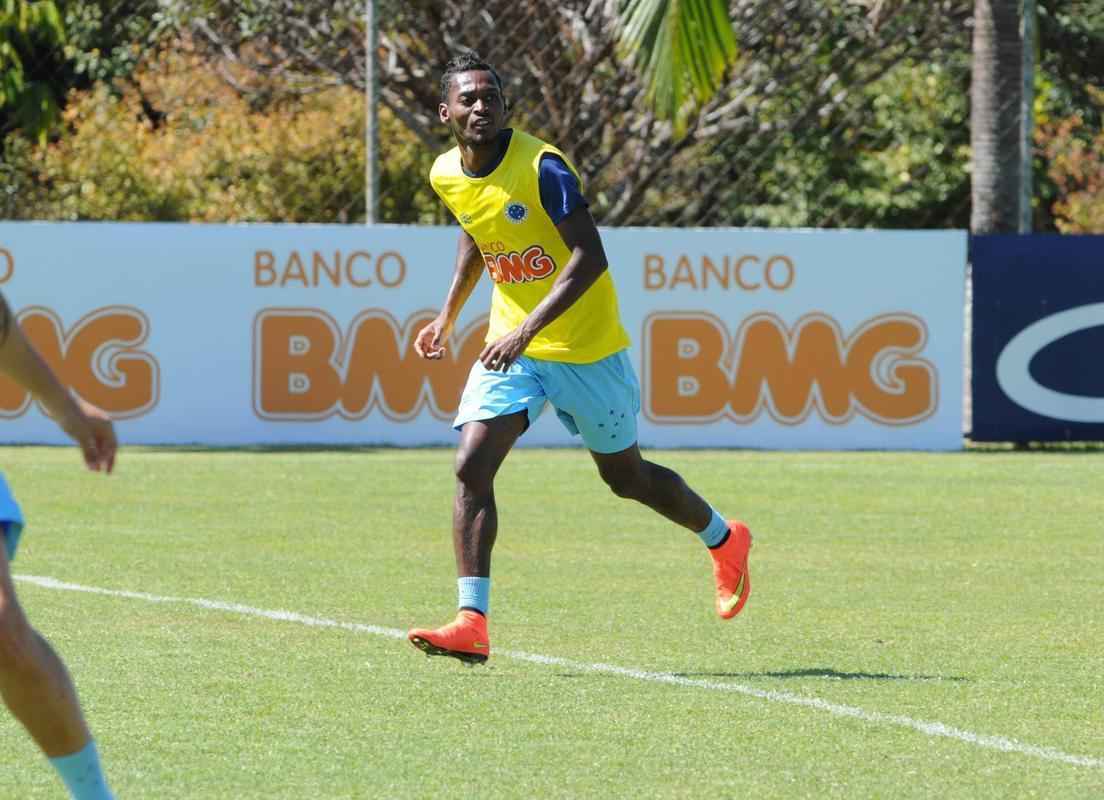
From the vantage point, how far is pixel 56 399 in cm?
408

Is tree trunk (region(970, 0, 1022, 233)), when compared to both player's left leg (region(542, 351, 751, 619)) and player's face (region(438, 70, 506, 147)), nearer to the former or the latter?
player's left leg (region(542, 351, 751, 619))

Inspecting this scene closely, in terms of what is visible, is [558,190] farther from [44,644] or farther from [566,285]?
[44,644]

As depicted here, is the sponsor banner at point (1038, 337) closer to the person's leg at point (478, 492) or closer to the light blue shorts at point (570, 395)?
the light blue shorts at point (570, 395)

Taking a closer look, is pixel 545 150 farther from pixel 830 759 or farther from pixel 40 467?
pixel 40 467

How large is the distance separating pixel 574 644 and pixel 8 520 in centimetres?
355

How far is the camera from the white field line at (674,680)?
571 cm

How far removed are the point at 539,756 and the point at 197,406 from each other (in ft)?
37.7

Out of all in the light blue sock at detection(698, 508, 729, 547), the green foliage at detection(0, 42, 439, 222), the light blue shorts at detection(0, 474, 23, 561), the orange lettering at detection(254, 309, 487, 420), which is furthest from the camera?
the green foliage at detection(0, 42, 439, 222)

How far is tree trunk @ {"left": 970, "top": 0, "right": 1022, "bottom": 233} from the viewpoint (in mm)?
18438

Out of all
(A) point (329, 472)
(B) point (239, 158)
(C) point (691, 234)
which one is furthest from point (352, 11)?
(A) point (329, 472)

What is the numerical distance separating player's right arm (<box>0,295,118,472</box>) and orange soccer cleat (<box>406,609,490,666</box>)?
261cm

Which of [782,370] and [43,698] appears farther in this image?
[782,370]

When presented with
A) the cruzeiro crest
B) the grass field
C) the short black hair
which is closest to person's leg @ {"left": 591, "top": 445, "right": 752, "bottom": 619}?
the grass field

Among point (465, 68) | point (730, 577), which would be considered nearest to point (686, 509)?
point (730, 577)
